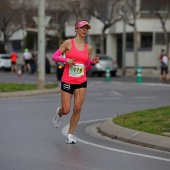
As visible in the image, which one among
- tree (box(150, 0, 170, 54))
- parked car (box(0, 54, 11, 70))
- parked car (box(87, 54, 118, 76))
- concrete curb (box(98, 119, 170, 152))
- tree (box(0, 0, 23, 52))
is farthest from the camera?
tree (box(0, 0, 23, 52))

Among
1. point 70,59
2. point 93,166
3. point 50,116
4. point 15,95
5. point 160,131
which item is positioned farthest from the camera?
point 15,95

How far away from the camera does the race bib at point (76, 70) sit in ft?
34.4

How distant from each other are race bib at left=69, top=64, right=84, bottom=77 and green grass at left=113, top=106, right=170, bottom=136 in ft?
5.66

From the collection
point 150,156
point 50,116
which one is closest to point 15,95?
point 50,116

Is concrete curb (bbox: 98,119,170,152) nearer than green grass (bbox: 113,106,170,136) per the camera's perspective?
Yes

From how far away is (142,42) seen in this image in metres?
52.8

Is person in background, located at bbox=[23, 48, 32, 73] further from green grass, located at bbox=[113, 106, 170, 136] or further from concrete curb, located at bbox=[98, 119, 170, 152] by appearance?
concrete curb, located at bbox=[98, 119, 170, 152]

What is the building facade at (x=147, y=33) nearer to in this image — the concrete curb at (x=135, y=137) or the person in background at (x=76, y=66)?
the concrete curb at (x=135, y=137)

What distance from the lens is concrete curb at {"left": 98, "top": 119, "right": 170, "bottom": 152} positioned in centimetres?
1018

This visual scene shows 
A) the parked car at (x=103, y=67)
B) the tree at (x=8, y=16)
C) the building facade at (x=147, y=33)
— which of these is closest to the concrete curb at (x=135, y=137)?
the parked car at (x=103, y=67)

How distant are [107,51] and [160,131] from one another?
149 feet

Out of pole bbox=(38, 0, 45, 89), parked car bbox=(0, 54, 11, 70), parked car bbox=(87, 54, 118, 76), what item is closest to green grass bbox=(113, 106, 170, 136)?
pole bbox=(38, 0, 45, 89)

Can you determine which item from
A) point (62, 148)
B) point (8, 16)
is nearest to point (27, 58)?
point (8, 16)

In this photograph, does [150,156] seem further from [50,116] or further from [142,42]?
[142,42]
